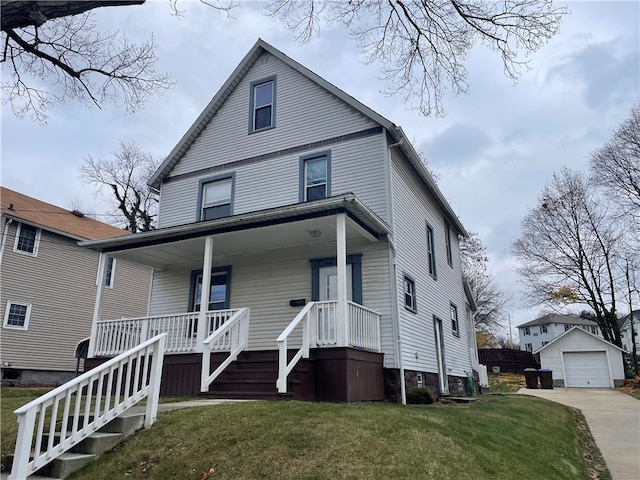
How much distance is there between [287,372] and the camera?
307 inches

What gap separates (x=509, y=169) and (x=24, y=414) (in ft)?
79.9

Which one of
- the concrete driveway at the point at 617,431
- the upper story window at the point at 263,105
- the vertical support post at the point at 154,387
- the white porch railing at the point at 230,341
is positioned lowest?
the concrete driveway at the point at 617,431

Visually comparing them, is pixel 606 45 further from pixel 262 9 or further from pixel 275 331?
pixel 275 331

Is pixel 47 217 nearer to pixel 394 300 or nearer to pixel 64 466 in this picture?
pixel 394 300

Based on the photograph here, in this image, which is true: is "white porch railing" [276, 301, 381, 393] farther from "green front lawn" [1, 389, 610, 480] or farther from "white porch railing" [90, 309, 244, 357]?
"white porch railing" [90, 309, 244, 357]

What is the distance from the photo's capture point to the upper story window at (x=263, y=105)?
13.5 meters

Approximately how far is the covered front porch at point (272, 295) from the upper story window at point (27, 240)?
7.76m

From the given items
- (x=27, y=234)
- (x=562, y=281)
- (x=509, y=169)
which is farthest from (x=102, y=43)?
(x=562, y=281)

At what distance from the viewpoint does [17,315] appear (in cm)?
1728

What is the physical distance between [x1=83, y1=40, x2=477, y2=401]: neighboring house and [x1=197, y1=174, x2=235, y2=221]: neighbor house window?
45mm

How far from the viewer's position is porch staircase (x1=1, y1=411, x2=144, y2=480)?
4.61 meters

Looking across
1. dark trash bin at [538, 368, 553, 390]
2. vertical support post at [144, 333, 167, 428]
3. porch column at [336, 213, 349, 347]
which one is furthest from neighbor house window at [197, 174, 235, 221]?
dark trash bin at [538, 368, 553, 390]

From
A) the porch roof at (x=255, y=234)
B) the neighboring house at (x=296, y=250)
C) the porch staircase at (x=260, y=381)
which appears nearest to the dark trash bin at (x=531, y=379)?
the neighboring house at (x=296, y=250)

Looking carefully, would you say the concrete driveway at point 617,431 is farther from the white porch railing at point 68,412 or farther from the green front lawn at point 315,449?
the white porch railing at point 68,412
